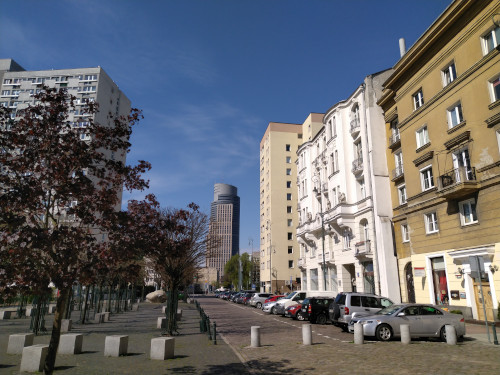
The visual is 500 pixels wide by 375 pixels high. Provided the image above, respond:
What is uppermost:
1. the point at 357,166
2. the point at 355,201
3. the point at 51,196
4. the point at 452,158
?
the point at 357,166

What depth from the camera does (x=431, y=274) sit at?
2264 centimetres

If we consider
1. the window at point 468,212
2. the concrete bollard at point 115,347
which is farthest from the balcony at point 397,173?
the concrete bollard at point 115,347

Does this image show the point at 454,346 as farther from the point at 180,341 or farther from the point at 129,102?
the point at 129,102

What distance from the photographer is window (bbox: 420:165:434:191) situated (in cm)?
2317

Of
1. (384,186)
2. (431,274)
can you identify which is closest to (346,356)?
(431,274)

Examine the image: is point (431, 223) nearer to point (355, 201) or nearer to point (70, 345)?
point (355, 201)

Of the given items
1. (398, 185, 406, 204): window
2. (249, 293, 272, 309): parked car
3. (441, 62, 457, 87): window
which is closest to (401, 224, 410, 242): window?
(398, 185, 406, 204): window

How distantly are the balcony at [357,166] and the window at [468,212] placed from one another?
12615mm

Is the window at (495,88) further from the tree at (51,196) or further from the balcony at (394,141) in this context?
the tree at (51,196)

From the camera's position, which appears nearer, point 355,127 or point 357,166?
point 357,166

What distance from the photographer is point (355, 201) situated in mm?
Result: 33875

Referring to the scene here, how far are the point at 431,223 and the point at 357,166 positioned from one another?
1100cm

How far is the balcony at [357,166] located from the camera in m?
32.5

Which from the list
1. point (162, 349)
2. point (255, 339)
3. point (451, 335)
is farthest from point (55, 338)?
point (451, 335)
